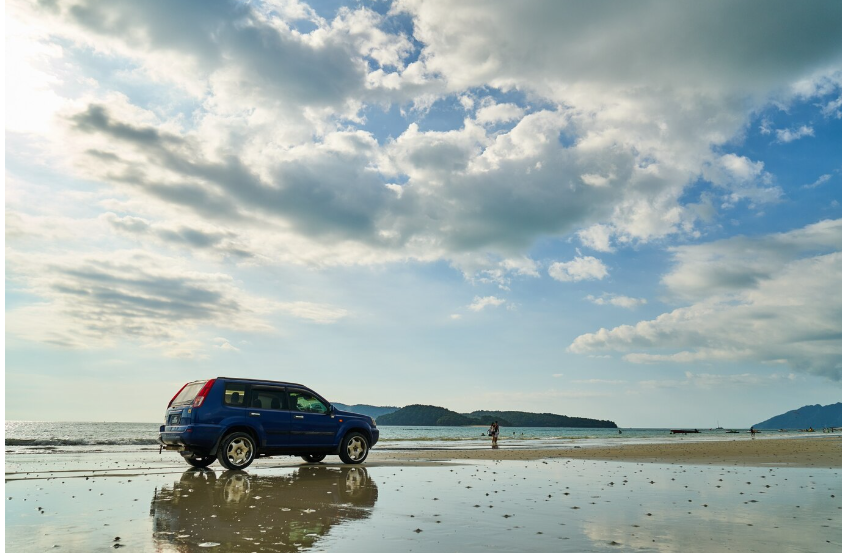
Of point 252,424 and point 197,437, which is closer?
point 197,437

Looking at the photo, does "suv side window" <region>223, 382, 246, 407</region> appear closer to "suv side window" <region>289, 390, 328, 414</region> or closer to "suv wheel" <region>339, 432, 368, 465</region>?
"suv side window" <region>289, 390, 328, 414</region>

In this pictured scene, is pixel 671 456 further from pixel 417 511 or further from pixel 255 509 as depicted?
pixel 255 509

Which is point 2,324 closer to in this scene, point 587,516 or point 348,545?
point 348,545

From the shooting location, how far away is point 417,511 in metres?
8.41

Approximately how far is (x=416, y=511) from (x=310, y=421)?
811 centimetres

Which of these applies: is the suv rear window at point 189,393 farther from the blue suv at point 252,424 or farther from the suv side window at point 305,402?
the suv side window at point 305,402

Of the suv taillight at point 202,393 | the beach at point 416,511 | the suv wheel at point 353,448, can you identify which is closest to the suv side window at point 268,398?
→ the suv taillight at point 202,393

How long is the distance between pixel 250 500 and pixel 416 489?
3.26 meters

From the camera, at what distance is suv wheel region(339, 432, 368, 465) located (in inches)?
656

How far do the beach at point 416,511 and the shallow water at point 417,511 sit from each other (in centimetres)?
3

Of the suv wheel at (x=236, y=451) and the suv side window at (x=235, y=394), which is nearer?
the suv wheel at (x=236, y=451)

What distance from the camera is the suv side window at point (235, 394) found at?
1467cm

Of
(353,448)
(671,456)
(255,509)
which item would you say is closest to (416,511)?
(255,509)

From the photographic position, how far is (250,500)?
9.16 metres
